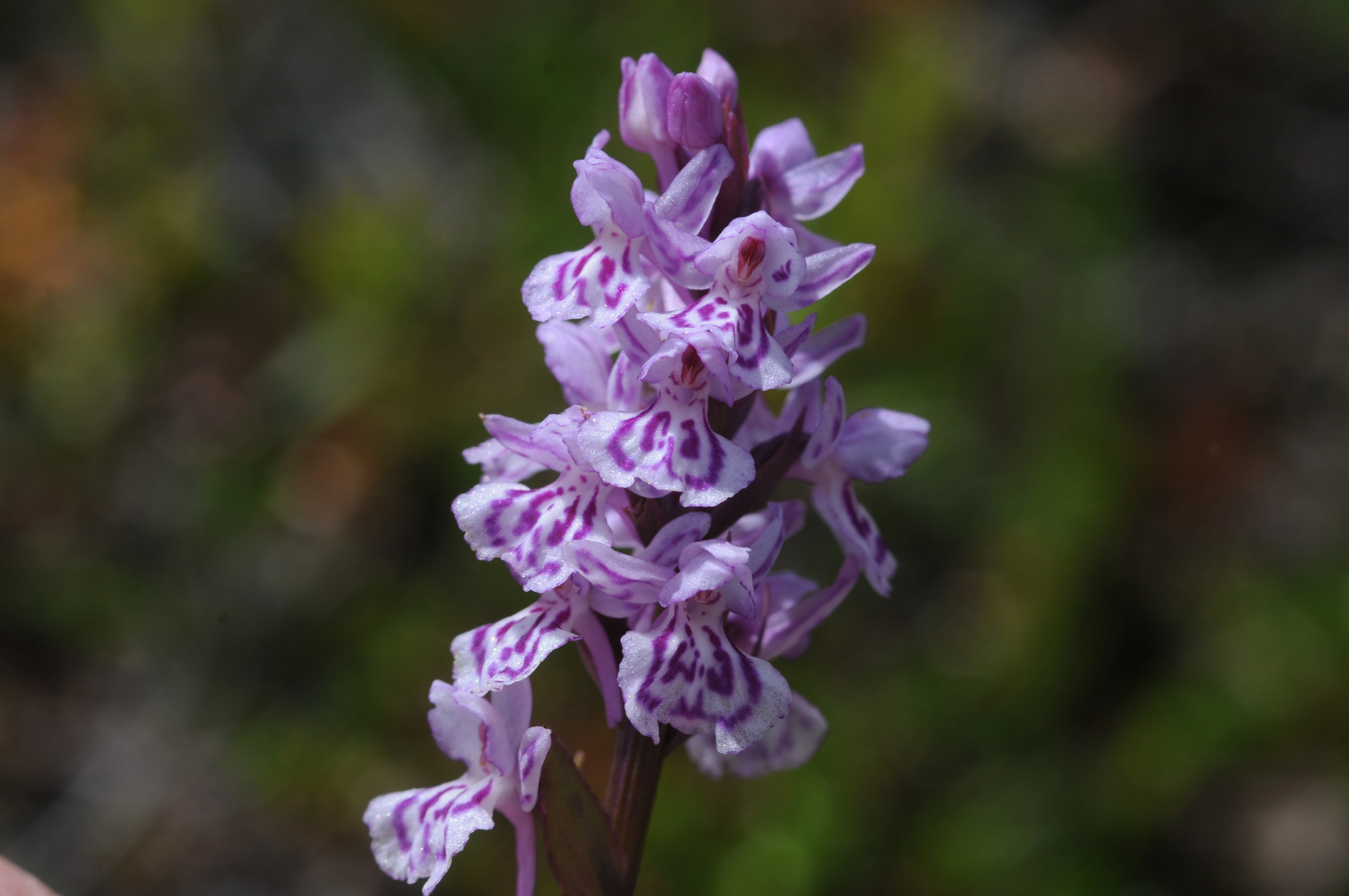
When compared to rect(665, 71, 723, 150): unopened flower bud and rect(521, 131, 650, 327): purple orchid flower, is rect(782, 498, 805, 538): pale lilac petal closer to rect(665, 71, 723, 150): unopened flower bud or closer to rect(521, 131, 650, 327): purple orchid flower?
rect(521, 131, 650, 327): purple orchid flower

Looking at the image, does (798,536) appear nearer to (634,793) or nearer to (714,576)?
(634,793)

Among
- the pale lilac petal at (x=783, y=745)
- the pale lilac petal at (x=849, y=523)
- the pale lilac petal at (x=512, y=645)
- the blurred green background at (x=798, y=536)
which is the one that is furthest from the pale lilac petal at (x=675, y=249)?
the blurred green background at (x=798, y=536)

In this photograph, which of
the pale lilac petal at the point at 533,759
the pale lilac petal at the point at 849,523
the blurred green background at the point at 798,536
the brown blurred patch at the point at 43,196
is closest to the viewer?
the pale lilac petal at the point at 533,759

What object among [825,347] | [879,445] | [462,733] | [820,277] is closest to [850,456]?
[879,445]

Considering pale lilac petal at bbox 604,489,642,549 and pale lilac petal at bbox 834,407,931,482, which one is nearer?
pale lilac petal at bbox 604,489,642,549

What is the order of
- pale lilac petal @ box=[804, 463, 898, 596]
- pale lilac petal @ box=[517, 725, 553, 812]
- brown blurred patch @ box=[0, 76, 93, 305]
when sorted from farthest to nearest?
1. brown blurred patch @ box=[0, 76, 93, 305]
2. pale lilac petal @ box=[804, 463, 898, 596]
3. pale lilac petal @ box=[517, 725, 553, 812]

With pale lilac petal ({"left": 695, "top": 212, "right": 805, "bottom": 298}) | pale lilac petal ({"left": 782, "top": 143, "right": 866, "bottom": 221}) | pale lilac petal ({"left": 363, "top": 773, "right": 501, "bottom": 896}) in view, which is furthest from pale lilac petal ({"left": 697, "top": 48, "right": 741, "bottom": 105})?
pale lilac petal ({"left": 363, "top": 773, "right": 501, "bottom": 896})

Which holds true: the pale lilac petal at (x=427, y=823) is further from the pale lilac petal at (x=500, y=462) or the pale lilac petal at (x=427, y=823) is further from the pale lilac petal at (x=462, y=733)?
the pale lilac petal at (x=500, y=462)
